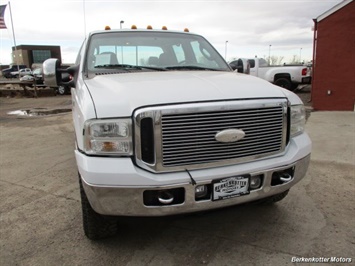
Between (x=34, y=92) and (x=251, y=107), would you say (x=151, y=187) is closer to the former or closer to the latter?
(x=251, y=107)

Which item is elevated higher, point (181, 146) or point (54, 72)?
point (54, 72)

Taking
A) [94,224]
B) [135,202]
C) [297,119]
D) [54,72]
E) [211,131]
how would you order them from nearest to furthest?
[135,202] < [211,131] < [94,224] < [297,119] < [54,72]

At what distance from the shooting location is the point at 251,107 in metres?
2.45

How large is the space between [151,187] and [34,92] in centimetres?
1964

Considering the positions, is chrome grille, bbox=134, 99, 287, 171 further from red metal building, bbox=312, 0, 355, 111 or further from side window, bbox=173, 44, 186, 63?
red metal building, bbox=312, 0, 355, 111

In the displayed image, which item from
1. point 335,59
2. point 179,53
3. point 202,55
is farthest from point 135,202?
point 335,59

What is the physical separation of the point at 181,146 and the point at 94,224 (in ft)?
3.49

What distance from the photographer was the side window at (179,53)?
3.86 m

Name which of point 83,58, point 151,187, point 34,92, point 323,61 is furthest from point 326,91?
point 34,92

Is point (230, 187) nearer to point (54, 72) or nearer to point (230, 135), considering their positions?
point (230, 135)

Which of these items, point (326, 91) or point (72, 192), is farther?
point (326, 91)

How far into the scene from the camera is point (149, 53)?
3752mm

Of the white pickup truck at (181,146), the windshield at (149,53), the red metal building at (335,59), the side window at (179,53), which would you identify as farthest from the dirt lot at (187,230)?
the red metal building at (335,59)

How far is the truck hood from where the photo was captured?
7.45 feet
